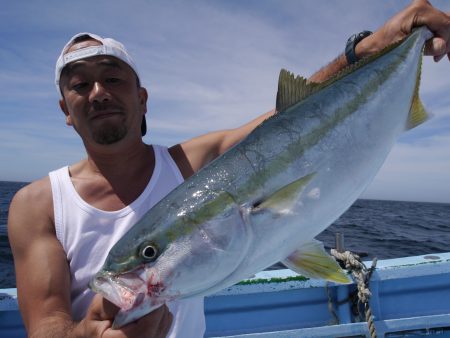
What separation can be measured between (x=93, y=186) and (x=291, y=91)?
158 cm

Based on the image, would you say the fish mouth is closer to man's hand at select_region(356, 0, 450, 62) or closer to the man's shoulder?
the man's shoulder

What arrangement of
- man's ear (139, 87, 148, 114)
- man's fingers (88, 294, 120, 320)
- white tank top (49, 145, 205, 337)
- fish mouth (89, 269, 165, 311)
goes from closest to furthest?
1. fish mouth (89, 269, 165, 311)
2. man's fingers (88, 294, 120, 320)
3. white tank top (49, 145, 205, 337)
4. man's ear (139, 87, 148, 114)

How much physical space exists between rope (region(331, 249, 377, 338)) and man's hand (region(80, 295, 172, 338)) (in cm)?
254

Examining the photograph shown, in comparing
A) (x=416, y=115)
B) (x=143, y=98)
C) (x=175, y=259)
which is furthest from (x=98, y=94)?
(x=416, y=115)

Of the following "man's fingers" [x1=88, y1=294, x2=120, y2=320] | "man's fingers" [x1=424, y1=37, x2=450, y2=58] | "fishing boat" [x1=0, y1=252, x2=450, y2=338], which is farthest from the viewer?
"fishing boat" [x1=0, y1=252, x2=450, y2=338]

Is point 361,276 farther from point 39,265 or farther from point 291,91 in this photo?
point 39,265

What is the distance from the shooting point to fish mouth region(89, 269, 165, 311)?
1.57 metres

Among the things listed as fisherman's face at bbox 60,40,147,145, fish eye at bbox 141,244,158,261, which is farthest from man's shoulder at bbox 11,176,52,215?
fish eye at bbox 141,244,158,261

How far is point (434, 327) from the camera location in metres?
3.93

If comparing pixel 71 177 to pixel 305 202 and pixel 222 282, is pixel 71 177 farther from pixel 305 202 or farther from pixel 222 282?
pixel 305 202

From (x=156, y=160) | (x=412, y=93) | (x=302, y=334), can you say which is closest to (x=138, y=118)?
(x=156, y=160)

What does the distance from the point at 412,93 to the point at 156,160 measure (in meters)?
1.77

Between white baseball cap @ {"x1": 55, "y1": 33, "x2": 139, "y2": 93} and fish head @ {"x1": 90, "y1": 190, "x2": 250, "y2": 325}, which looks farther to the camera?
white baseball cap @ {"x1": 55, "y1": 33, "x2": 139, "y2": 93}

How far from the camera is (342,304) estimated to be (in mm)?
4113
